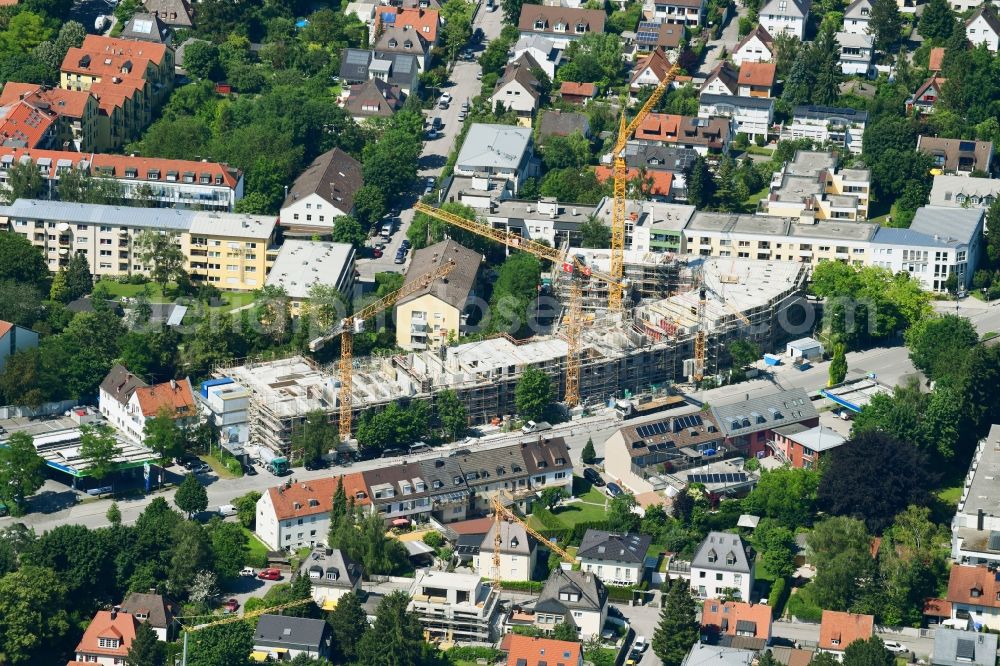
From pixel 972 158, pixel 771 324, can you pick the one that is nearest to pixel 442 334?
pixel 771 324

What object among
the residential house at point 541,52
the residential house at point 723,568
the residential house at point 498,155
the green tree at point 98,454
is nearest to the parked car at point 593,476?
the residential house at point 723,568

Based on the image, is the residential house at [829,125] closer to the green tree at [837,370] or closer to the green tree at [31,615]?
the green tree at [837,370]

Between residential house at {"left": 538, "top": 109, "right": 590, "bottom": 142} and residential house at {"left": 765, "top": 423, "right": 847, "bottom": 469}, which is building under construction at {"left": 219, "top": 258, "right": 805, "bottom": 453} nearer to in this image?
residential house at {"left": 765, "top": 423, "right": 847, "bottom": 469}

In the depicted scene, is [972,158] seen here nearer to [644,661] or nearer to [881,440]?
[881,440]

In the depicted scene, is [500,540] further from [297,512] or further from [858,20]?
[858,20]

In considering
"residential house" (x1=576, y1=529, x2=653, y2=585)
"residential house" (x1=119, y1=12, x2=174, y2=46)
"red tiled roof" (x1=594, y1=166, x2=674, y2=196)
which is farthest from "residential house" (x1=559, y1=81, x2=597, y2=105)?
"residential house" (x1=576, y1=529, x2=653, y2=585)
